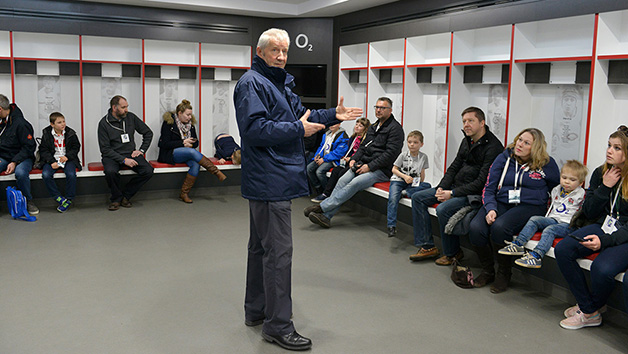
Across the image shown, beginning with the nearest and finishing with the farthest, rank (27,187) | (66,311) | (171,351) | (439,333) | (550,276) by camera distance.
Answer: (171,351) → (439,333) → (66,311) → (550,276) → (27,187)

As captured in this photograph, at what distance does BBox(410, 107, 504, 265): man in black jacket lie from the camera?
4.36m

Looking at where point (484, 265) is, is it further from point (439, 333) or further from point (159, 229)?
point (159, 229)

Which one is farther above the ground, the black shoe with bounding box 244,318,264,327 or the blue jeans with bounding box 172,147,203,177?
the blue jeans with bounding box 172,147,203,177

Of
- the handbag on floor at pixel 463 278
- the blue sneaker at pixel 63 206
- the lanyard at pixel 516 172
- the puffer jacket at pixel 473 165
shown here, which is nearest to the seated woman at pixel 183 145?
the blue sneaker at pixel 63 206

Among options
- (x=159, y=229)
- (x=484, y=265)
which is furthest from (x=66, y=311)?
(x=484, y=265)

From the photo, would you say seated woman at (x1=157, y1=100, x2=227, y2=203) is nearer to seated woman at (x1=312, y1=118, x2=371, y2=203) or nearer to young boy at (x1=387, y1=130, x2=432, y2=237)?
seated woman at (x1=312, y1=118, x2=371, y2=203)

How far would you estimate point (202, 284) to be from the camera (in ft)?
13.0

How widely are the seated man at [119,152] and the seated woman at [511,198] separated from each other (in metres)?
4.10

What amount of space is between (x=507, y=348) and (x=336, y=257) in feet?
6.18

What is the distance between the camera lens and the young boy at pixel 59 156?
6090mm

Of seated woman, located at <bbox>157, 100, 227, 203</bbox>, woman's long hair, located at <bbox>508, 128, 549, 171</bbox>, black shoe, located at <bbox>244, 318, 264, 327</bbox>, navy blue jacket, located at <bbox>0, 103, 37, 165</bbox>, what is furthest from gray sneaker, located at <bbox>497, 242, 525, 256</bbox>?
navy blue jacket, located at <bbox>0, 103, 37, 165</bbox>

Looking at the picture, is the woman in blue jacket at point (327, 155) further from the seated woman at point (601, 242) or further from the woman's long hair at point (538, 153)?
the seated woman at point (601, 242)

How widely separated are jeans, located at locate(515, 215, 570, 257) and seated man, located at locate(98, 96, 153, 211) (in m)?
4.43

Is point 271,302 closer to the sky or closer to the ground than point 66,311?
closer to the sky
